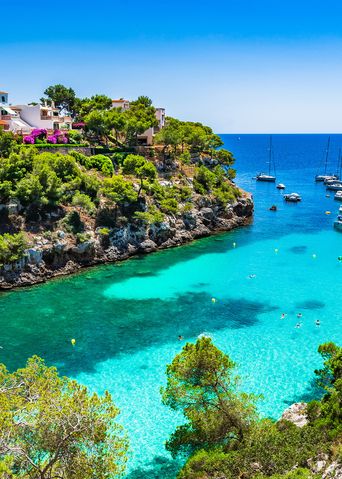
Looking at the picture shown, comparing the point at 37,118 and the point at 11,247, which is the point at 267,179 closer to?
the point at 37,118

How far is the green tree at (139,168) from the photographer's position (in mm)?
59125

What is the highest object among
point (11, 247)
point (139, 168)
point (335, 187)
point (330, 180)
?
point (139, 168)

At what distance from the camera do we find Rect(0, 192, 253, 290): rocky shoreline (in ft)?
145

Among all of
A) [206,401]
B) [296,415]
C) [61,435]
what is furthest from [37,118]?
[61,435]

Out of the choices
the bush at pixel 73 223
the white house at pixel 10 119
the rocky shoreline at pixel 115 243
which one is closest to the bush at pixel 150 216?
the rocky shoreline at pixel 115 243

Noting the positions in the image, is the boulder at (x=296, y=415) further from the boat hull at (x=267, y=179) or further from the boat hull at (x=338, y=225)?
the boat hull at (x=267, y=179)

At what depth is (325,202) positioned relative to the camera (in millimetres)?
92375

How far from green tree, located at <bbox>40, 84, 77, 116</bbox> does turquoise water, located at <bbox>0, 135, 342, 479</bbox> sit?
48799mm

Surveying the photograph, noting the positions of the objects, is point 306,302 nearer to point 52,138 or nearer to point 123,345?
point 123,345

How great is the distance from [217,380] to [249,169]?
144627mm

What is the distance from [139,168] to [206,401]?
44.4m

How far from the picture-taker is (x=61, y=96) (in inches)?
3445

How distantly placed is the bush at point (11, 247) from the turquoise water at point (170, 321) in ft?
12.2

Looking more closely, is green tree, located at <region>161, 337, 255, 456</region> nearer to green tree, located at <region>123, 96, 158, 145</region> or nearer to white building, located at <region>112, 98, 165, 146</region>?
green tree, located at <region>123, 96, 158, 145</region>
